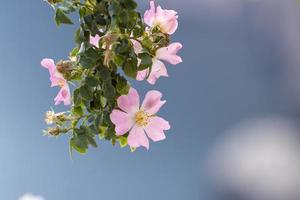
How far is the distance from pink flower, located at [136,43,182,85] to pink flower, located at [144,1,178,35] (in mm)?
34

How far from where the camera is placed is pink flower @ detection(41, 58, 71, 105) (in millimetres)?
836

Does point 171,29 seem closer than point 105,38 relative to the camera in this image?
No

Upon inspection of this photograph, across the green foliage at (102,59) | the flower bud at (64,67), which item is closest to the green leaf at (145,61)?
the green foliage at (102,59)

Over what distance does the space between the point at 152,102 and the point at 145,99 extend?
0.5 inches

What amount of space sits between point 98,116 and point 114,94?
50 millimetres

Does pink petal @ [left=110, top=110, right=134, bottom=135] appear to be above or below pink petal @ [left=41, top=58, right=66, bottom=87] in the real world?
below

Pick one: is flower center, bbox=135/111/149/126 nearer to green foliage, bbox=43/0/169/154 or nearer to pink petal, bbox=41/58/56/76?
green foliage, bbox=43/0/169/154

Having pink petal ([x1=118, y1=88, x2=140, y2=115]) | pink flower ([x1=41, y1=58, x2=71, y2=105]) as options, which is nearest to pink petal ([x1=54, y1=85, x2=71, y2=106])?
pink flower ([x1=41, y1=58, x2=71, y2=105])

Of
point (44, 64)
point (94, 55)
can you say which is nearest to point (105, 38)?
point (94, 55)

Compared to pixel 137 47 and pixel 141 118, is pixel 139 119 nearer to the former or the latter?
pixel 141 118

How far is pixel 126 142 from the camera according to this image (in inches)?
33.5

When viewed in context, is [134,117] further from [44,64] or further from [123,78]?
[44,64]

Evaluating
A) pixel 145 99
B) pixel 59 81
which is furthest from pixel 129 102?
pixel 59 81

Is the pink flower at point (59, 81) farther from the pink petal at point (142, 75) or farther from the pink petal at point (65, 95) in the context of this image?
the pink petal at point (142, 75)
